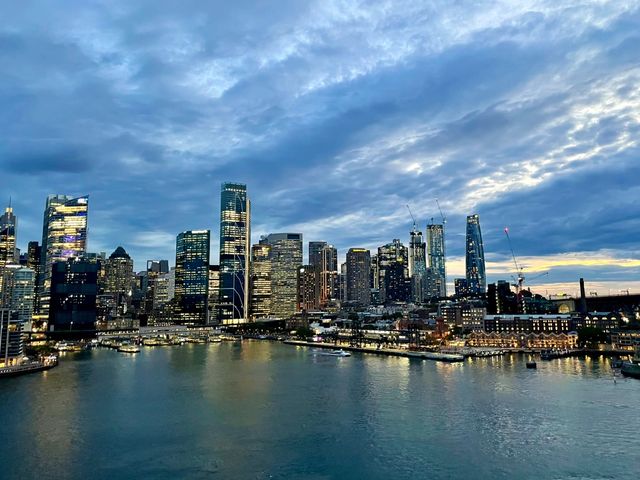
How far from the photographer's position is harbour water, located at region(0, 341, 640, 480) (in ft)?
73.2

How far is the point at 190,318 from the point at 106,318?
31060mm

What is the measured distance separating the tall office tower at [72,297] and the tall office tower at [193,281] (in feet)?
208

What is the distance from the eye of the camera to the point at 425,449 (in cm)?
2466

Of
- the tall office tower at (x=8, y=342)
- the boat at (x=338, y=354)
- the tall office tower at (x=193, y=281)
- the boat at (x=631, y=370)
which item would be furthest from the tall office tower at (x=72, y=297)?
the boat at (x=631, y=370)

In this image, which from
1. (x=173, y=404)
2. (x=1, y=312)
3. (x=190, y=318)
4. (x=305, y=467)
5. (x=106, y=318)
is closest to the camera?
(x=305, y=467)

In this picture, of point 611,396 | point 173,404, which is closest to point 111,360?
point 173,404

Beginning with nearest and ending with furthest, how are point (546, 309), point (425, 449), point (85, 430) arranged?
point (425, 449)
point (85, 430)
point (546, 309)

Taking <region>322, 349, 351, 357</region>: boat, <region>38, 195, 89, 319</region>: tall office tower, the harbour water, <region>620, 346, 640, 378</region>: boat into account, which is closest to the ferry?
the harbour water

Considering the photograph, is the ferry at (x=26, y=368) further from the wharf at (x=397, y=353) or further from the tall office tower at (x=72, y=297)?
the tall office tower at (x=72, y=297)

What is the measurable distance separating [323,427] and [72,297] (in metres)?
112

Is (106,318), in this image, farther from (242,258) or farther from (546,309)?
(546,309)

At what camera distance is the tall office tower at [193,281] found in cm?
18694

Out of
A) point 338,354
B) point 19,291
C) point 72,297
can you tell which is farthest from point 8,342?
point 19,291

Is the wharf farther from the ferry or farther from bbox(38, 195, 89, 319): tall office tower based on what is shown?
bbox(38, 195, 89, 319): tall office tower
